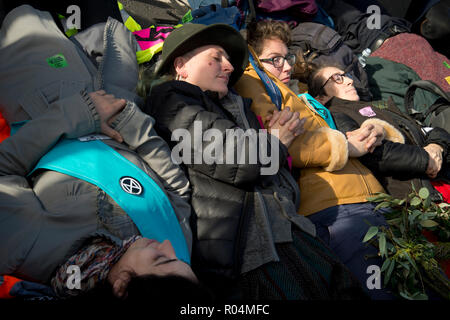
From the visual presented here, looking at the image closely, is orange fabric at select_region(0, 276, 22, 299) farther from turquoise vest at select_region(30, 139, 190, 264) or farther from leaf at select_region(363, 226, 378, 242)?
leaf at select_region(363, 226, 378, 242)

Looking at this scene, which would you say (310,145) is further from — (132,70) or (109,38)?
(109,38)

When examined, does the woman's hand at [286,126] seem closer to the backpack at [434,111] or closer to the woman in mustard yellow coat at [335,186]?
the woman in mustard yellow coat at [335,186]

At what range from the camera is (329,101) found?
343 cm

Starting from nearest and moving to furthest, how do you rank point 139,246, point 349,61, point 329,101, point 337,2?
point 139,246 < point 329,101 < point 349,61 < point 337,2

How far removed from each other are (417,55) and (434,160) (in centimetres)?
223

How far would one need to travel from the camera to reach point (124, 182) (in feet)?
5.00

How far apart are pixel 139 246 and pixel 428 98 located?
3514mm

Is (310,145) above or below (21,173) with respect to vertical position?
below

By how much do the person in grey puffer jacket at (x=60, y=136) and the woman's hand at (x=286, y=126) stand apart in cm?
69

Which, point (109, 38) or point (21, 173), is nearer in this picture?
point (21, 173)

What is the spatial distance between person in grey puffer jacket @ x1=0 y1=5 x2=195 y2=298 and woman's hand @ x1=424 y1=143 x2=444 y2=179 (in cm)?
189

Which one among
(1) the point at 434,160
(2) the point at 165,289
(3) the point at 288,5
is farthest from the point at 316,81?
(2) the point at 165,289
